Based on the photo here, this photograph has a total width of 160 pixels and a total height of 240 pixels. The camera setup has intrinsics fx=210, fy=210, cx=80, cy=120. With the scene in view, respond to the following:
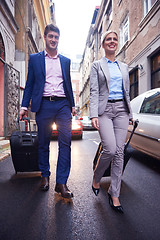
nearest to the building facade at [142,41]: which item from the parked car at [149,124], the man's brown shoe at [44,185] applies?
the parked car at [149,124]

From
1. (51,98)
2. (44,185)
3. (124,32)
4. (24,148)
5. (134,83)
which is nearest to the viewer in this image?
(51,98)

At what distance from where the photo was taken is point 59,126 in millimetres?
2688

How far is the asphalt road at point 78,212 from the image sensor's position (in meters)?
1.72

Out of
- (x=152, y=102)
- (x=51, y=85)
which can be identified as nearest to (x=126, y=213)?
(x=51, y=85)

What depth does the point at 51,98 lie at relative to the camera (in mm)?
2662

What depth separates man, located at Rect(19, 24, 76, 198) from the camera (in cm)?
263

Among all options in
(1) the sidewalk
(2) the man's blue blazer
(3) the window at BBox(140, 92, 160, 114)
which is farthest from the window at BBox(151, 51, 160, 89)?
(2) the man's blue blazer

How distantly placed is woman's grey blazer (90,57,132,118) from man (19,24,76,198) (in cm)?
46

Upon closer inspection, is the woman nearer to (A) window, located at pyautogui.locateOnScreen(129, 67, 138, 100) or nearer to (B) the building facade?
(B) the building facade

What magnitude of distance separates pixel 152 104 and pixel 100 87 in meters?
2.36

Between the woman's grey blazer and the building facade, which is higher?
the building facade

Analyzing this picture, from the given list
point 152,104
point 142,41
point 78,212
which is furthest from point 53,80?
point 142,41

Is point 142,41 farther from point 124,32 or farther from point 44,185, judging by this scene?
point 44,185

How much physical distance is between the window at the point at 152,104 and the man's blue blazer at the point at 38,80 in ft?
6.90
